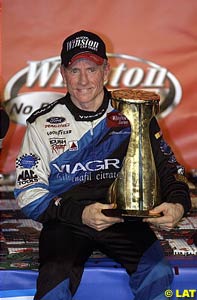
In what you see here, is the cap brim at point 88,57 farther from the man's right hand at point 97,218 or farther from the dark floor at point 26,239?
the dark floor at point 26,239

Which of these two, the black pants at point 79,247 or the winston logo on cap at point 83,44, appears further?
the winston logo on cap at point 83,44

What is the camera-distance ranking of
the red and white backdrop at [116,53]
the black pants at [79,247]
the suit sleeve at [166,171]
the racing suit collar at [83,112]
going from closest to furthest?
the black pants at [79,247], the suit sleeve at [166,171], the racing suit collar at [83,112], the red and white backdrop at [116,53]

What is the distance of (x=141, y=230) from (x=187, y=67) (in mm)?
1482

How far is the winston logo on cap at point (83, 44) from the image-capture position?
2.76 m

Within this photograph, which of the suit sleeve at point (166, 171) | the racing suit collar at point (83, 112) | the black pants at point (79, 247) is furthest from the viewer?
the racing suit collar at point (83, 112)

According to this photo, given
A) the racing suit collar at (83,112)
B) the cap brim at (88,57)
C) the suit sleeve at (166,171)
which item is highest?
the cap brim at (88,57)

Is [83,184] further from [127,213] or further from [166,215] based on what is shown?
[166,215]

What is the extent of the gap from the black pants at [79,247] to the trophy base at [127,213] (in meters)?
0.11

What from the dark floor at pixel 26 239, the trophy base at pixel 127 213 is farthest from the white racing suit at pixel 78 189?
the dark floor at pixel 26 239

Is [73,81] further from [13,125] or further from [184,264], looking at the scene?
[13,125]

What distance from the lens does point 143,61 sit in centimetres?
406

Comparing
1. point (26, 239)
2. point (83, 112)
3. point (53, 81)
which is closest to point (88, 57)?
point (83, 112)

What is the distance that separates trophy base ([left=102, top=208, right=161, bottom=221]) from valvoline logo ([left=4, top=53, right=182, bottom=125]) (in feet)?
4.94

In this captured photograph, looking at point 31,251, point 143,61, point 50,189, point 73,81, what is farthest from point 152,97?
point 143,61
